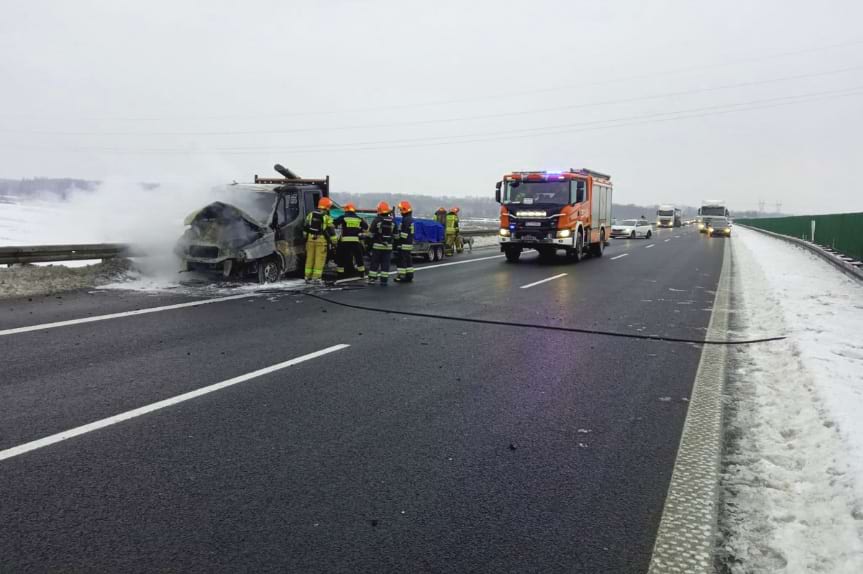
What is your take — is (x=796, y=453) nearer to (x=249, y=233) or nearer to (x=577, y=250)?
(x=249, y=233)

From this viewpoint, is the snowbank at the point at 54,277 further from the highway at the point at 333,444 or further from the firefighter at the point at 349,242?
the firefighter at the point at 349,242

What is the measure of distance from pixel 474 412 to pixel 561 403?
0.83 meters

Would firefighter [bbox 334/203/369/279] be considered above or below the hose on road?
above

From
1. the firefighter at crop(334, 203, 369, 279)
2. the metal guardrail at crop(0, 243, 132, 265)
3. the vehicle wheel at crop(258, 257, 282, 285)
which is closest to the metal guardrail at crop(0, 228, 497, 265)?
the metal guardrail at crop(0, 243, 132, 265)

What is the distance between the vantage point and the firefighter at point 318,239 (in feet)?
41.2

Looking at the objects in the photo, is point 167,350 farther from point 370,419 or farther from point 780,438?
point 780,438

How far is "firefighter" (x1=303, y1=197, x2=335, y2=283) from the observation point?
12.6 metres

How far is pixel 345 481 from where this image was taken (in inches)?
136

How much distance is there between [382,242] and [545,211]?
781cm

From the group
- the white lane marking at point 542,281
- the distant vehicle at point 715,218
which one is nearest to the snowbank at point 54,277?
the white lane marking at point 542,281

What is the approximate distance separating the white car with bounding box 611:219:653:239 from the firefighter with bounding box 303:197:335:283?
109 feet

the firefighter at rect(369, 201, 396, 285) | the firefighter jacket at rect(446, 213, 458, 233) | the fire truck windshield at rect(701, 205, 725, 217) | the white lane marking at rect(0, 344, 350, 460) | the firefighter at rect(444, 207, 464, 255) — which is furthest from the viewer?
the fire truck windshield at rect(701, 205, 725, 217)

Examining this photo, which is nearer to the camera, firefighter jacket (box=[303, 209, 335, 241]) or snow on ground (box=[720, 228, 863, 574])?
snow on ground (box=[720, 228, 863, 574])

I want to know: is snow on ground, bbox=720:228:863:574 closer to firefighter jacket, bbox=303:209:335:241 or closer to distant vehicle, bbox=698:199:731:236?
firefighter jacket, bbox=303:209:335:241
